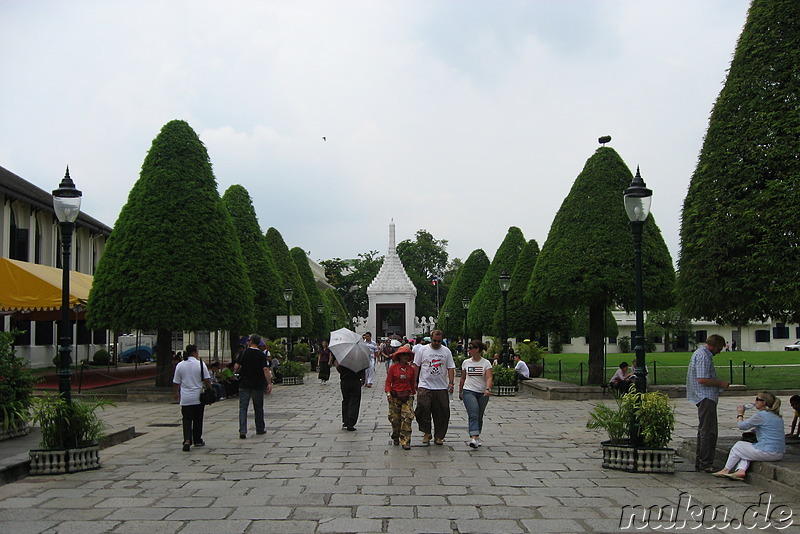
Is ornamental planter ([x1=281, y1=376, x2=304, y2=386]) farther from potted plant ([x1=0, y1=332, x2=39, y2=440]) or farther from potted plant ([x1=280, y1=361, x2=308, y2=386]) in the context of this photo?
potted plant ([x1=0, y1=332, x2=39, y2=440])

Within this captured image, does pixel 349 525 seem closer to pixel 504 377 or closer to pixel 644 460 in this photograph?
pixel 644 460

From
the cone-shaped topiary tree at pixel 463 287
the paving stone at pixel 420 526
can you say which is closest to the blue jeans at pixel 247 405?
the paving stone at pixel 420 526

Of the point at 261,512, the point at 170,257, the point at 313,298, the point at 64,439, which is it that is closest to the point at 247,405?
the point at 64,439

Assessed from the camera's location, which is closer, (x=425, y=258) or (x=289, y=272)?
(x=289, y=272)

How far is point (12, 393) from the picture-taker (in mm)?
11609

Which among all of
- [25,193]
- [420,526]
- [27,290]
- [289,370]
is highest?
[25,193]

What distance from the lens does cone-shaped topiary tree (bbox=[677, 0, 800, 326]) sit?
910 cm

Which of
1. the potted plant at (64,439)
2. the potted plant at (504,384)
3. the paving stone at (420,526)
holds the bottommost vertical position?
the potted plant at (504,384)

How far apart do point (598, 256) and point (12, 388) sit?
14102mm

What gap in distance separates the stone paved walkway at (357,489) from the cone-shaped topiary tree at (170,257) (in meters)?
7.68

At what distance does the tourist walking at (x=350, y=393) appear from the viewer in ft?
41.9

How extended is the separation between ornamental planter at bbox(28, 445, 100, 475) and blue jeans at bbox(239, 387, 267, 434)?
3.12 m

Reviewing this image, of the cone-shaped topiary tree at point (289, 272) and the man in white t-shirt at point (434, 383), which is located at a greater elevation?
the cone-shaped topiary tree at point (289, 272)

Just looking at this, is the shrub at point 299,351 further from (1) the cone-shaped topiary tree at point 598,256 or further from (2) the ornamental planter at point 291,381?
(1) the cone-shaped topiary tree at point 598,256
